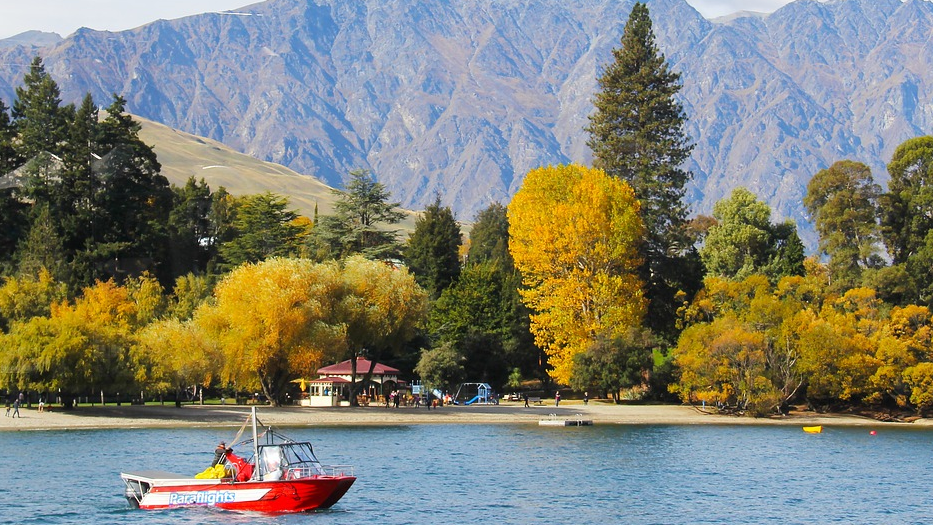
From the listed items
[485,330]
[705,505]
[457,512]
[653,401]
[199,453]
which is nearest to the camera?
[457,512]

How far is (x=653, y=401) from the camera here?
8619cm

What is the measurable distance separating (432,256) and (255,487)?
64.4m

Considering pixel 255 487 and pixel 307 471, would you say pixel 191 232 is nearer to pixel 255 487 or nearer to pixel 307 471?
pixel 307 471

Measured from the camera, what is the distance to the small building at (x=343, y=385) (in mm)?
85562

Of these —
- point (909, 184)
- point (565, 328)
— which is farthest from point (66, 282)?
point (909, 184)

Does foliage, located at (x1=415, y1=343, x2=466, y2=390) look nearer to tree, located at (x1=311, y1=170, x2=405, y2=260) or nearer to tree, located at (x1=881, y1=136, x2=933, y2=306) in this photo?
tree, located at (x1=311, y1=170, x2=405, y2=260)

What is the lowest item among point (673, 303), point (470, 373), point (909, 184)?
point (470, 373)

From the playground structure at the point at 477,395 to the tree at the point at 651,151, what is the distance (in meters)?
14.3

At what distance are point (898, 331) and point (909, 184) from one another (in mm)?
16647

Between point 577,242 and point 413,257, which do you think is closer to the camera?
point 577,242

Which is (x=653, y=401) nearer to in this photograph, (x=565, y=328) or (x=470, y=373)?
(x=565, y=328)

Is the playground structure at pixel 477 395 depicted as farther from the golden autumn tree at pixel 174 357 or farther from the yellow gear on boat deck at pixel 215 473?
the yellow gear on boat deck at pixel 215 473

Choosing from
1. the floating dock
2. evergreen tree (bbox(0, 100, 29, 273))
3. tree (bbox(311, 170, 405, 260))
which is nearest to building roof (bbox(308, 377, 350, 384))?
tree (bbox(311, 170, 405, 260))

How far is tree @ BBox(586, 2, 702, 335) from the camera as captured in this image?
9056 centimetres
